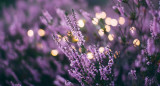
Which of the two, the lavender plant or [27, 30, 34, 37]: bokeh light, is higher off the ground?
[27, 30, 34, 37]: bokeh light

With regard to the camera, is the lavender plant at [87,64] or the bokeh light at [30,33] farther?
the bokeh light at [30,33]

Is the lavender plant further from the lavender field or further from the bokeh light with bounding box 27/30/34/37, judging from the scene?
the bokeh light with bounding box 27/30/34/37

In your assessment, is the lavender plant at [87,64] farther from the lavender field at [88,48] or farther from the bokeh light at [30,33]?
the bokeh light at [30,33]

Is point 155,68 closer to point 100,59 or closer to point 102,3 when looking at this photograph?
point 100,59

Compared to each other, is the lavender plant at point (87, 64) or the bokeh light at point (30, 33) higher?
the bokeh light at point (30, 33)

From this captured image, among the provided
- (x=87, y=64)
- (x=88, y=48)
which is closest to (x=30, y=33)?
(x=88, y=48)

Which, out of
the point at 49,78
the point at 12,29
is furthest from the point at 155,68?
the point at 12,29

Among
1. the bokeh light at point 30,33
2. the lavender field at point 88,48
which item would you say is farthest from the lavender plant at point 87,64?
the bokeh light at point 30,33

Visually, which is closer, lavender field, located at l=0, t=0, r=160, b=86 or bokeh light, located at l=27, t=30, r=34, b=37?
lavender field, located at l=0, t=0, r=160, b=86

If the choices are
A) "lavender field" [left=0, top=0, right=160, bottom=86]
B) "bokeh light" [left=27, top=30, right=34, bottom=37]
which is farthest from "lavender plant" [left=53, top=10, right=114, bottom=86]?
"bokeh light" [left=27, top=30, right=34, bottom=37]
